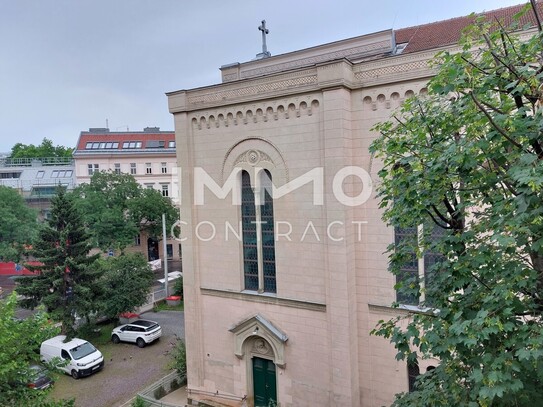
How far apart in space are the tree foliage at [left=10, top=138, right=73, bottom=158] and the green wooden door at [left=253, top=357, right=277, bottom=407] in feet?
234

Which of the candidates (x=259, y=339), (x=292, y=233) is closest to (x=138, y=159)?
(x=259, y=339)

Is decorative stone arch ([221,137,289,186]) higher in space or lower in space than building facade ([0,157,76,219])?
lower

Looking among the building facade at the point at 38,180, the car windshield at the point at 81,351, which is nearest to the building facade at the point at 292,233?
the car windshield at the point at 81,351

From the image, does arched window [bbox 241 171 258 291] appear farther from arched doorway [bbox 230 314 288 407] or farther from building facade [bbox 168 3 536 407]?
arched doorway [bbox 230 314 288 407]

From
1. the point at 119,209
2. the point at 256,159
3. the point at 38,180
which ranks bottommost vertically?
the point at 119,209

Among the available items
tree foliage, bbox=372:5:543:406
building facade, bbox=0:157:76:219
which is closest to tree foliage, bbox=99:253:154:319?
tree foliage, bbox=372:5:543:406

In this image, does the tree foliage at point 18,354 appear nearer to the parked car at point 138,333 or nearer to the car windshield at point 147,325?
the parked car at point 138,333

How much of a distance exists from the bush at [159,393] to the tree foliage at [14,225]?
25.6 meters

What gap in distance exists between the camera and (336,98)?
10.8 metres

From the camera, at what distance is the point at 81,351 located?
18.2 meters

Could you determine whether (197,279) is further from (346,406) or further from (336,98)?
(336,98)

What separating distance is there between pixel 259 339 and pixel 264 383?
1.54 metres

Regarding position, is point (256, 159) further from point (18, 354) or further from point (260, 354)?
point (18, 354)

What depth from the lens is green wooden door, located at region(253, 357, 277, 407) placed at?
12867 millimetres
